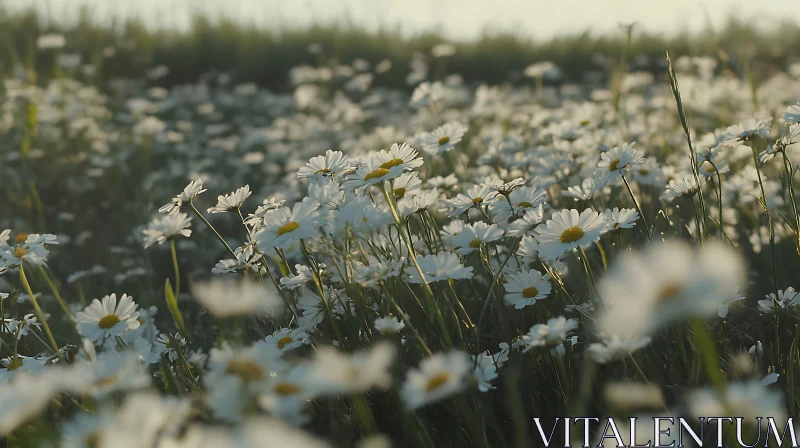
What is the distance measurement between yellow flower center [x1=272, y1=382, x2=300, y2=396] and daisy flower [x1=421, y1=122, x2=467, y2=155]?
978mm

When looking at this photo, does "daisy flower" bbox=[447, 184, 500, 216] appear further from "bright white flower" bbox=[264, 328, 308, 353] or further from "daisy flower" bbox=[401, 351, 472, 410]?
"daisy flower" bbox=[401, 351, 472, 410]

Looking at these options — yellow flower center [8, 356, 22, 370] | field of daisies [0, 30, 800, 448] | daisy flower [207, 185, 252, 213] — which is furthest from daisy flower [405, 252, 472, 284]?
yellow flower center [8, 356, 22, 370]

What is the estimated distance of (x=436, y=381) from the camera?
78cm

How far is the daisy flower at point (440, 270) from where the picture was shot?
44.5 inches

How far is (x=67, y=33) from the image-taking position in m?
7.02

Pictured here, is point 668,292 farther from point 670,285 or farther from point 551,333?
point 551,333

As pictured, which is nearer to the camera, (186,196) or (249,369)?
(249,369)

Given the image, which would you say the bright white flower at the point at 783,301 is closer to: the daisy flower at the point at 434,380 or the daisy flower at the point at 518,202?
the daisy flower at the point at 518,202

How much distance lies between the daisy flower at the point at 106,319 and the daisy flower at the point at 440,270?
1.62ft

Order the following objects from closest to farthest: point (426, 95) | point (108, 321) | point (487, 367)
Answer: point (487, 367)
point (108, 321)
point (426, 95)

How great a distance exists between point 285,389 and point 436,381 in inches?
6.9

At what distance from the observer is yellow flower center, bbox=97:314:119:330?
47.1 inches

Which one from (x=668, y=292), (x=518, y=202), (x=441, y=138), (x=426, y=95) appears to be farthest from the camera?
(x=426, y=95)

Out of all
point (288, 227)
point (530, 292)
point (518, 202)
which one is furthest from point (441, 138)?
point (288, 227)
